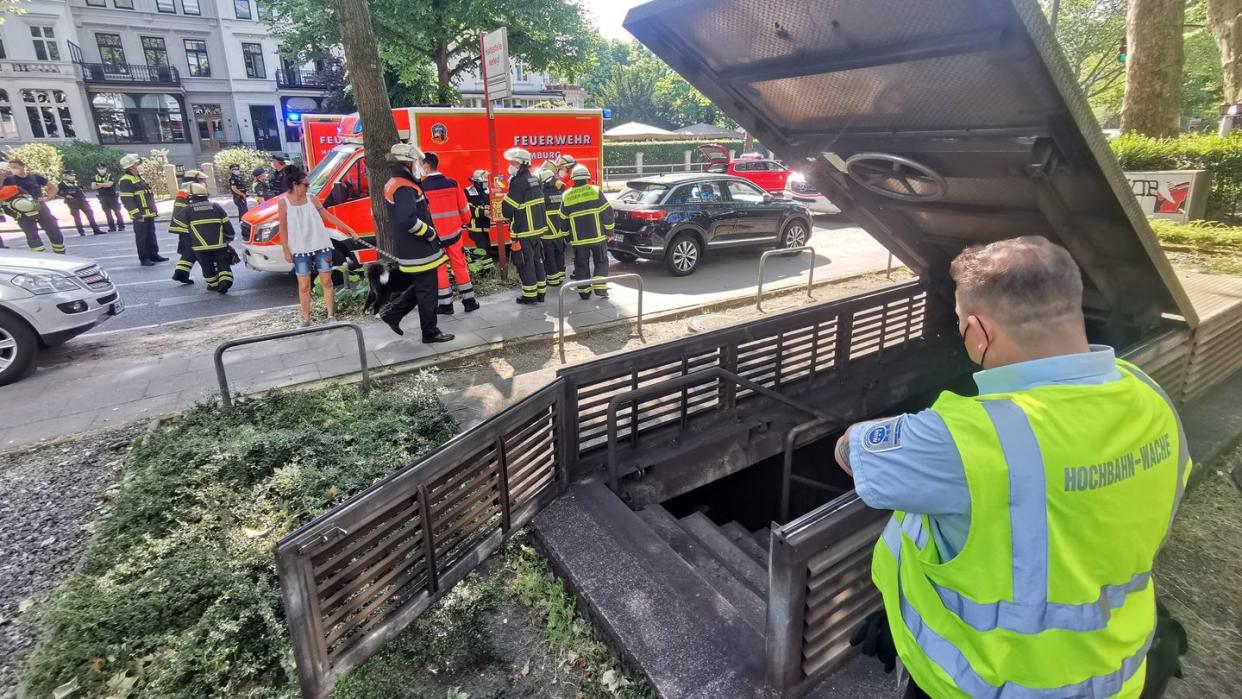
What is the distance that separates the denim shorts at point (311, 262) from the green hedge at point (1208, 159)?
1317 centimetres

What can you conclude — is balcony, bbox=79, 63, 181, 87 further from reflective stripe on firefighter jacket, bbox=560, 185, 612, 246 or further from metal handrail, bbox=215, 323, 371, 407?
metal handrail, bbox=215, 323, 371, 407

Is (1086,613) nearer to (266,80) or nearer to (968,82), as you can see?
(968,82)

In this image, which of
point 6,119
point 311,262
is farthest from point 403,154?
point 6,119

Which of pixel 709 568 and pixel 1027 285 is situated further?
pixel 709 568

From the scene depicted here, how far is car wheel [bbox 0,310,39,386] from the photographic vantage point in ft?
19.8

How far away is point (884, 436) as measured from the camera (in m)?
1.53

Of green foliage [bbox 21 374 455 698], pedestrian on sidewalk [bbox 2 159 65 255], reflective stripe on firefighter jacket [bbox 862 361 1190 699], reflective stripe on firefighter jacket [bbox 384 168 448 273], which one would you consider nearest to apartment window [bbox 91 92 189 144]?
pedestrian on sidewalk [bbox 2 159 65 255]

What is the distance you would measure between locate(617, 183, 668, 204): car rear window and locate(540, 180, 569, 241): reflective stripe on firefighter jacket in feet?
7.52

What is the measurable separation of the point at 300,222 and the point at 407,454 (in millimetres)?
4497

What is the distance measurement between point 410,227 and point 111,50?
3990cm

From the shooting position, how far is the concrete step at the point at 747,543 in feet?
12.1

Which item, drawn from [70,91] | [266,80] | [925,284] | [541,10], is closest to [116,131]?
[70,91]

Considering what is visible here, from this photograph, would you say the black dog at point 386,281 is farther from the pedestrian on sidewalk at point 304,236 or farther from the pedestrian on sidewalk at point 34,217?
the pedestrian on sidewalk at point 34,217

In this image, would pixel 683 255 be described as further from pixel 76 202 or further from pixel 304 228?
pixel 76 202
